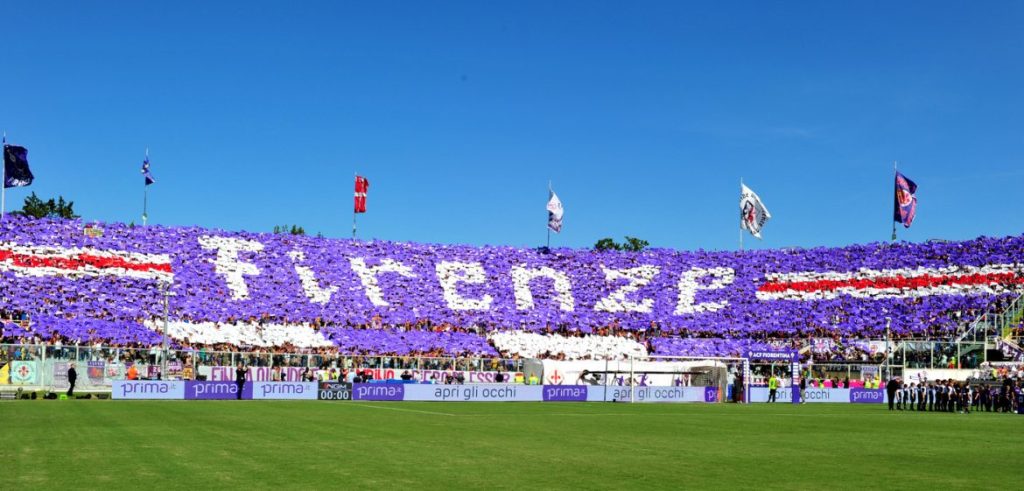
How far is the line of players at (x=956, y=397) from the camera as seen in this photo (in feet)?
159

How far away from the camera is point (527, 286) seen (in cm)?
8662

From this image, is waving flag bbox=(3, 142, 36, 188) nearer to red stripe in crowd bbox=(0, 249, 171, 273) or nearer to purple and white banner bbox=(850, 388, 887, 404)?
red stripe in crowd bbox=(0, 249, 171, 273)

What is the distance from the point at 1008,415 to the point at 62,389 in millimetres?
43381

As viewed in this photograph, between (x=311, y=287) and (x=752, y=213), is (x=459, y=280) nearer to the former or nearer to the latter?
(x=311, y=287)

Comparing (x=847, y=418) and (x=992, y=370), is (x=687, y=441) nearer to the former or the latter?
(x=847, y=418)

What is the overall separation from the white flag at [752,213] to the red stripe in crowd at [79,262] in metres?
49.1

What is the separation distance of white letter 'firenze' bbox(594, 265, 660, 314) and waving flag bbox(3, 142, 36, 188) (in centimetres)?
4333

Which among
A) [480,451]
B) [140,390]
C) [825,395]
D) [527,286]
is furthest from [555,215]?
[480,451]

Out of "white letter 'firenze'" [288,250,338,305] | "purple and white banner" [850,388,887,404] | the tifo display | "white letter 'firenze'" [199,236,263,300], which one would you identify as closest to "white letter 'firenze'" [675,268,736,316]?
the tifo display

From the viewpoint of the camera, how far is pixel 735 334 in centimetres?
8012

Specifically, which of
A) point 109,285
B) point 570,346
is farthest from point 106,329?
point 570,346

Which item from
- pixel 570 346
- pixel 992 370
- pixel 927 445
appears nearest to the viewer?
pixel 927 445

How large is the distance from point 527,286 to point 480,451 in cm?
6426

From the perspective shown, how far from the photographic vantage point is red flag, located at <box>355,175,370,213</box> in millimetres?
92200
